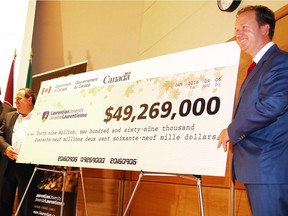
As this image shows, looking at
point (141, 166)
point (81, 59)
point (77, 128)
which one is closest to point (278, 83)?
point (141, 166)

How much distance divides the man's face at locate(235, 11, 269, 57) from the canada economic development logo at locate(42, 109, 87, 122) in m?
1.34

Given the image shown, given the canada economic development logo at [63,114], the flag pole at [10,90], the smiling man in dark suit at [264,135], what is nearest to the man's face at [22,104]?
the canada economic development logo at [63,114]

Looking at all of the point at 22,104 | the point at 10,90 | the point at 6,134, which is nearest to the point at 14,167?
the point at 6,134

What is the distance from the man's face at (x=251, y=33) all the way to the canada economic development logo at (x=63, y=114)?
1.34m

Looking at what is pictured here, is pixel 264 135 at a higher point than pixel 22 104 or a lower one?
lower

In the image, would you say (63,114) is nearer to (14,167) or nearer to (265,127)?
(14,167)

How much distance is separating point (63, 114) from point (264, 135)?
5.75 ft

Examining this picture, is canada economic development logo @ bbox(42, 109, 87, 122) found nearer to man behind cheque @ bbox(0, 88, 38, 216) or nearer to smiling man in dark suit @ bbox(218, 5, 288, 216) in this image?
man behind cheque @ bbox(0, 88, 38, 216)

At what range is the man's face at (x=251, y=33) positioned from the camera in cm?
158

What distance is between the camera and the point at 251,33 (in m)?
1.58

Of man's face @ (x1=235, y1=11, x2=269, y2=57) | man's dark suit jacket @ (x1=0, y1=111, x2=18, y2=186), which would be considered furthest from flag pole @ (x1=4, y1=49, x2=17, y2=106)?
man's face @ (x1=235, y1=11, x2=269, y2=57)

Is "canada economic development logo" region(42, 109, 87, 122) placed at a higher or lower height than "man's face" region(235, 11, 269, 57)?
lower

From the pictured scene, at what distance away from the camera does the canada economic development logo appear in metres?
2.53

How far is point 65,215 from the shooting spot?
350 cm
